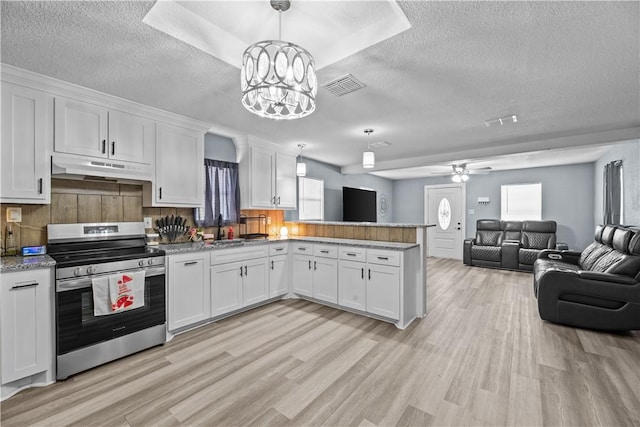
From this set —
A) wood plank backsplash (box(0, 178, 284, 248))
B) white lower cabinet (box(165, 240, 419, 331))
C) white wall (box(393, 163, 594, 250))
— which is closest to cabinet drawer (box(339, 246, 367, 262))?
white lower cabinet (box(165, 240, 419, 331))

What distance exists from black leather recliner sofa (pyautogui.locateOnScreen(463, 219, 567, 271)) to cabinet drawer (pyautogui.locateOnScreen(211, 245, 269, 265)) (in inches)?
204

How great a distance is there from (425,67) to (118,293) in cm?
320

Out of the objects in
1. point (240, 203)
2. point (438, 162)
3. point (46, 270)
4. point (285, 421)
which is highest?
point (438, 162)

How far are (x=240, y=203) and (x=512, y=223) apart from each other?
20.5 feet

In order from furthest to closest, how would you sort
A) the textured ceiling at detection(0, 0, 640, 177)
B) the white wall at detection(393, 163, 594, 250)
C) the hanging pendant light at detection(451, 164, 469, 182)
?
the white wall at detection(393, 163, 594, 250), the hanging pendant light at detection(451, 164, 469, 182), the textured ceiling at detection(0, 0, 640, 177)

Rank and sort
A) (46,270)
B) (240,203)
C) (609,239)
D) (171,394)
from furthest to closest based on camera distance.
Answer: (240,203) < (609,239) < (46,270) < (171,394)

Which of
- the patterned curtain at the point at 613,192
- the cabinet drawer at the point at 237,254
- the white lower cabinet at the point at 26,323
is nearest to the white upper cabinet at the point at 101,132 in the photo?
the white lower cabinet at the point at 26,323

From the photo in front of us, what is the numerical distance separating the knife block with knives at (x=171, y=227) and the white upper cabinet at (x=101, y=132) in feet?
2.46

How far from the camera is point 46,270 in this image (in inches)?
85.0

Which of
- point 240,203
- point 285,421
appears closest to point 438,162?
point 240,203

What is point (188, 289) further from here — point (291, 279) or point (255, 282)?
point (291, 279)

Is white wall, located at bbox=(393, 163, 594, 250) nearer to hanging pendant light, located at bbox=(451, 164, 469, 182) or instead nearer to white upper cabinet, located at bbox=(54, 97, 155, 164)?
hanging pendant light, located at bbox=(451, 164, 469, 182)

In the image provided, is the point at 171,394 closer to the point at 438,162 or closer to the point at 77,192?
the point at 77,192

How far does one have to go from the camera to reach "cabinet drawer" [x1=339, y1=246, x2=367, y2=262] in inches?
137
